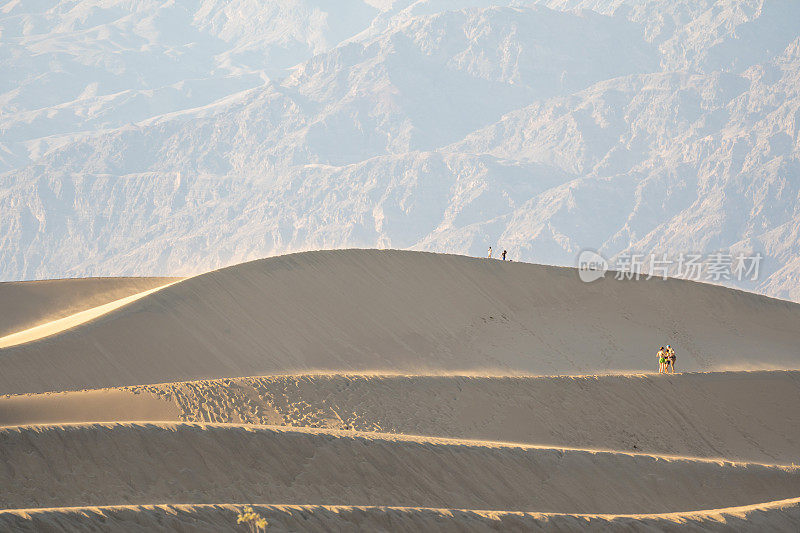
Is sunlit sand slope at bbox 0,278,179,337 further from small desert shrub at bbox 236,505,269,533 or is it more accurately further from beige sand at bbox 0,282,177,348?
small desert shrub at bbox 236,505,269,533

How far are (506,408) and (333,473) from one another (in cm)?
665

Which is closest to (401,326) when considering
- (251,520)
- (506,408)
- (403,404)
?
(506,408)

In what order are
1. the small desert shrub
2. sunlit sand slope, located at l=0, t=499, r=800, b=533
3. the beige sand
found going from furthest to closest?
the beige sand → sunlit sand slope, located at l=0, t=499, r=800, b=533 → the small desert shrub

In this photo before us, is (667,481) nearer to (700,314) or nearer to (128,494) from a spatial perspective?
(128,494)

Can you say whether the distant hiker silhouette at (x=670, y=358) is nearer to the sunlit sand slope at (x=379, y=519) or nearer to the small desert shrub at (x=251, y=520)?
the sunlit sand slope at (x=379, y=519)

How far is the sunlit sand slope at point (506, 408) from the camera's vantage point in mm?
18938

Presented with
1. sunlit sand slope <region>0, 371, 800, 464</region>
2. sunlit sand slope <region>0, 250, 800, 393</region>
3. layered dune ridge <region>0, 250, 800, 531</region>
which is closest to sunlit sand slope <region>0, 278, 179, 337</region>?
layered dune ridge <region>0, 250, 800, 531</region>

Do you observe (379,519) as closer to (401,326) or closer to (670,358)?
(670,358)

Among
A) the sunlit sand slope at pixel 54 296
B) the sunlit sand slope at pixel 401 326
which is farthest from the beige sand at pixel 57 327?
the sunlit sand slope at pixel 54 296

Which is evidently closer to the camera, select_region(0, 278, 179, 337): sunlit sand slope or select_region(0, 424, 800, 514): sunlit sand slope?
select_region(0, 424, 800, 514): sunlit sand slope

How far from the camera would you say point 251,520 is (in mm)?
12227

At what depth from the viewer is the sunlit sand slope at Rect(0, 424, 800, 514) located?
1426cm

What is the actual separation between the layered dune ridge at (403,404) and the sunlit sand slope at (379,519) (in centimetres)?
3

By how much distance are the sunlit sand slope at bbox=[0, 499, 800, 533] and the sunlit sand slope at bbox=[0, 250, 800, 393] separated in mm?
9753
